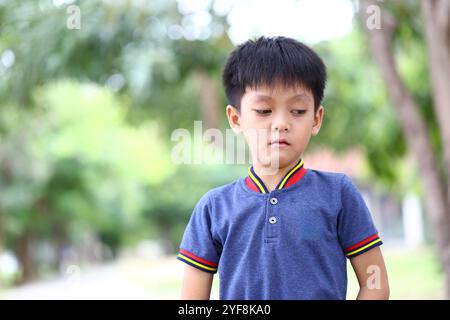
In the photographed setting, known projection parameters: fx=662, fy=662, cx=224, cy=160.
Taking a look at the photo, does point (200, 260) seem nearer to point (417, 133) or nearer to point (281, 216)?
point (281, 216)

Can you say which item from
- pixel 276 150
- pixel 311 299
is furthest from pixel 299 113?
pixel 311 299

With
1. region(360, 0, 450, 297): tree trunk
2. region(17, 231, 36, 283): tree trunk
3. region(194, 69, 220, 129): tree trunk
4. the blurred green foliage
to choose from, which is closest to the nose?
region(360, 0, 450, 297): tree trunk

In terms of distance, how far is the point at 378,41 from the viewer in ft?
17.5

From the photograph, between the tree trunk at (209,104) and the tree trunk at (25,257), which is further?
the tree trunk at (25,257)

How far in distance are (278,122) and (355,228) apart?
321 millimetres

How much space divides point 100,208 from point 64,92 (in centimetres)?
656

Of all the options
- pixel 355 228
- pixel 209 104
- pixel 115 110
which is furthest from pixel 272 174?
pixel 115 110

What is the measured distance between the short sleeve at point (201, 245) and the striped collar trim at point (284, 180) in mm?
125


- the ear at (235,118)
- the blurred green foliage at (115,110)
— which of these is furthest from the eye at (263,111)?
the blurred green foliage at (115,110)

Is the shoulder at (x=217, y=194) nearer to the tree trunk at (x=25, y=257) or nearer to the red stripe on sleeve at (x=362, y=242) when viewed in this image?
the red stripe on sleeve at (x=362, y=242)

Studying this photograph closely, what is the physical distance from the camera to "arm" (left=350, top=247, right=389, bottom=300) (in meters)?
1.59

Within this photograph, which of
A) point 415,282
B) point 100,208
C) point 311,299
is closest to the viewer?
point 311,299

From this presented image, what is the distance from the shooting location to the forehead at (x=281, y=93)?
1625 mm

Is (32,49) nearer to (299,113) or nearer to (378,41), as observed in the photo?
(378,41)
